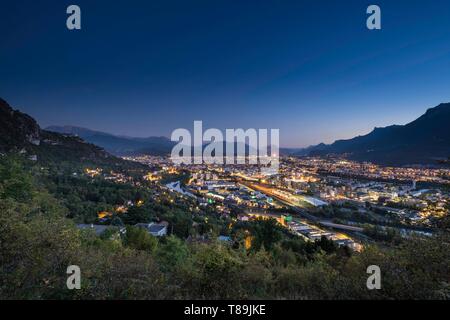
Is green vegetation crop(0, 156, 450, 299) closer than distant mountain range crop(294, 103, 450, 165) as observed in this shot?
Yes

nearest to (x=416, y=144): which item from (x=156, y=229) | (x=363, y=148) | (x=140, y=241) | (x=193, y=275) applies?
(x=363, y=148)

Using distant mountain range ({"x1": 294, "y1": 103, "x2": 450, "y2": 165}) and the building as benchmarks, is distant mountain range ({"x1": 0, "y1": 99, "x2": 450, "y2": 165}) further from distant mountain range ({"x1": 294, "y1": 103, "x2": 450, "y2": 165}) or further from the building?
the building

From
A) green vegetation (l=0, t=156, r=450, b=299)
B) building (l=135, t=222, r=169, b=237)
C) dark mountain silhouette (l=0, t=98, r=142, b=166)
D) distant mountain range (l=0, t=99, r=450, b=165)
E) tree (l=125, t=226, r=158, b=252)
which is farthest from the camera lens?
distant mountain range (l=0, t=99, r=450, b=165)

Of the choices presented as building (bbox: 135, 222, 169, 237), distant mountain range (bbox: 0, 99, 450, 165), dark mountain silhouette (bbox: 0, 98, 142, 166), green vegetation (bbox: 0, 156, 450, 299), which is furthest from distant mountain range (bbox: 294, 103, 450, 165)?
dark mountain silhouette (bbox: 0, 98, 142, 166)

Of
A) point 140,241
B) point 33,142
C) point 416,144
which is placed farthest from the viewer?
point 416,144

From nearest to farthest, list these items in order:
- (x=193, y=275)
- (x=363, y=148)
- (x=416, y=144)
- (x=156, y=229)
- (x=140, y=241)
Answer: (x=193, y=275) < (x=140, y=241) < (x=156, y=229) < (x=416, y=144) < (x=363, y=148)

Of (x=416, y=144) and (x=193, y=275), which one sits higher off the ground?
(x=416, y=144)

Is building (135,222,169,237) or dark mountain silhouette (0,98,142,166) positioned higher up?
dark mountain silhouette (0,98,142,166)

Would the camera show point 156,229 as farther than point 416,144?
No

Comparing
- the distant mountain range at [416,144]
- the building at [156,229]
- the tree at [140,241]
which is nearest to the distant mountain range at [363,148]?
the distant mountain range at [416,144]

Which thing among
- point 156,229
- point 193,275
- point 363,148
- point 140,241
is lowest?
point 156,229

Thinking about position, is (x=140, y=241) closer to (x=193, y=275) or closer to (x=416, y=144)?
(x=193, y=275)

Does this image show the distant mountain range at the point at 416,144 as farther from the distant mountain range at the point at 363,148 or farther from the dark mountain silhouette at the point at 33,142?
the dark mountain silhouette at the point at 33,142

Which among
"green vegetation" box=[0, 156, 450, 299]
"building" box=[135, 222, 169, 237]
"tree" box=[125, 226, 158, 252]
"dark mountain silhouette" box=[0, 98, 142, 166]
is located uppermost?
"dark mountain silhouette" box=[0, 98, 142, 166]
